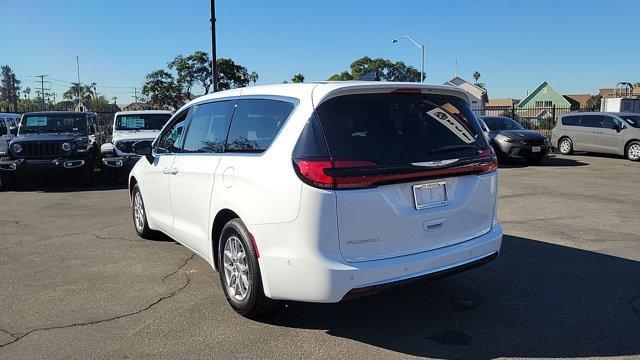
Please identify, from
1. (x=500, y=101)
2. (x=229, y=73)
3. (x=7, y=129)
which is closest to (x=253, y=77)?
(x=229, y=73)

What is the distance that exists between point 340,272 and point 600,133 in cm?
1779

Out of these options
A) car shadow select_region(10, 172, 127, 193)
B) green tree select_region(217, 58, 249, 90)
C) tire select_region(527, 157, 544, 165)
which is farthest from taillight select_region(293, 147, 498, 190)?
green tree select_region(217, 58, 249, 90)

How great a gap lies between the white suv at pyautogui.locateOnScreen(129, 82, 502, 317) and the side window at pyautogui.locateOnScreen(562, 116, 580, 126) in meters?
17.0

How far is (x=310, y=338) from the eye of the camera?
3773 millimetres

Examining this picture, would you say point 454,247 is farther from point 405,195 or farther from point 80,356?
point 80,356

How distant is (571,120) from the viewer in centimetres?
1939

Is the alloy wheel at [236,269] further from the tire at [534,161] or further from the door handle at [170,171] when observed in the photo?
the tire at [534,161]

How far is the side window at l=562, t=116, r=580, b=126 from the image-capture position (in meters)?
19.2

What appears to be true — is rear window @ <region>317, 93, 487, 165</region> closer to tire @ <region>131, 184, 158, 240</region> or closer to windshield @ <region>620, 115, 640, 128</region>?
tire @ <region>131, 184, 158, 240</region>

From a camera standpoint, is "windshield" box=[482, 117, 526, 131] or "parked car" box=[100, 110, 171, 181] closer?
"parked car" box=[100, 110, 171, 181]

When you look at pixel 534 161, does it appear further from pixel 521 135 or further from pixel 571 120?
pixel 571 120

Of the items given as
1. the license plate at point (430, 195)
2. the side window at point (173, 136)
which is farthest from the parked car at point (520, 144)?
the license plate at point (430, 195)

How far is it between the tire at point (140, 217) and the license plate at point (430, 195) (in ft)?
12.9

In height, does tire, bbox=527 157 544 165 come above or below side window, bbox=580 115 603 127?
below
